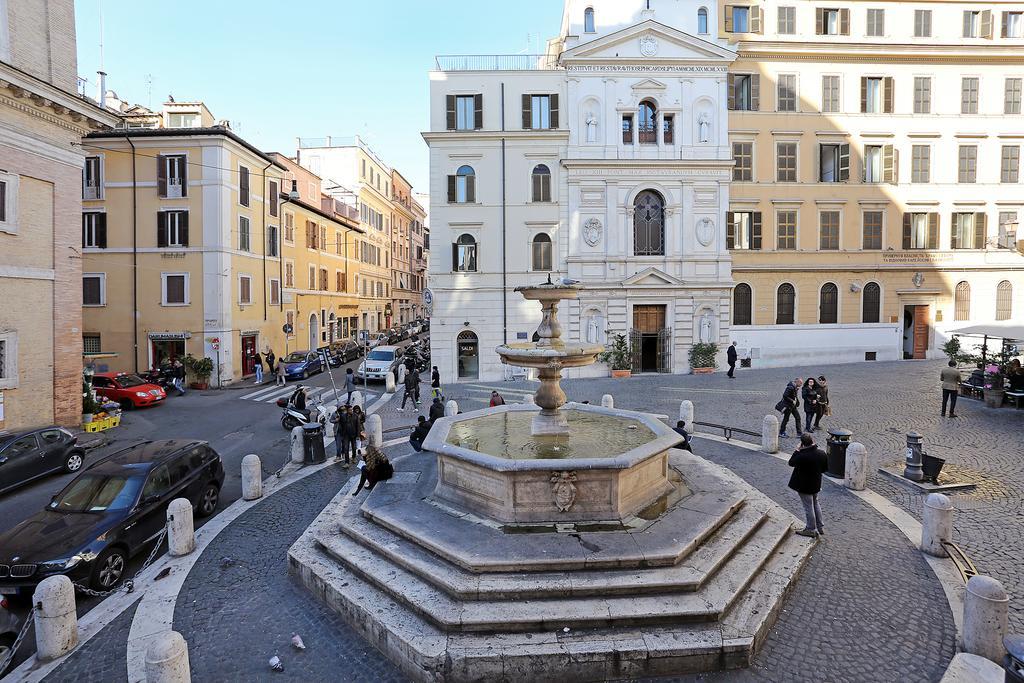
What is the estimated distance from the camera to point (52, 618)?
230 inches

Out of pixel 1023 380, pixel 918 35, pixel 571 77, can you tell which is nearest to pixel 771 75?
pixel 918 35

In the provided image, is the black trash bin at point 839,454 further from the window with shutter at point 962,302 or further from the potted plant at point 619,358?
the window with shutter at point 962,302

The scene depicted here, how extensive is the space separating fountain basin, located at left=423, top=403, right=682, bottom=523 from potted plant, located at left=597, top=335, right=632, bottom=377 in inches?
670

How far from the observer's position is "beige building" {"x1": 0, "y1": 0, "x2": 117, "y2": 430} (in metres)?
15.1

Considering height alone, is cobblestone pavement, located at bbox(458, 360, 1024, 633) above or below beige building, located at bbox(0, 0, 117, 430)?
below

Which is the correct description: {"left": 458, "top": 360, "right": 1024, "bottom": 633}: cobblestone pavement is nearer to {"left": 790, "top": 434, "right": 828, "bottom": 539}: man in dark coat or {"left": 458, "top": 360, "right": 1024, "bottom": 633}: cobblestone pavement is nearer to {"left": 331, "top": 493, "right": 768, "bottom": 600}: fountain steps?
{"left": 790, "top": 434, "right": 828, "bottom": 539}: man in dark coat

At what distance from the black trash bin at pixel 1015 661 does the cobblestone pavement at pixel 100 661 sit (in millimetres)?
7820

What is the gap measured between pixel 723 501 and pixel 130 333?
28.3m

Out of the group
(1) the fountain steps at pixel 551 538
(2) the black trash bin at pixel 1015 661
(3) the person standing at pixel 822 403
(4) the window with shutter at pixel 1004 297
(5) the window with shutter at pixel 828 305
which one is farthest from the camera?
(4) the window with shutter at pixel 1004 297

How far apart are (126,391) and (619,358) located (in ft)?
66.5

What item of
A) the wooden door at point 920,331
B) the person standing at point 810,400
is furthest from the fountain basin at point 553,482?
the wooden door at point 920,331

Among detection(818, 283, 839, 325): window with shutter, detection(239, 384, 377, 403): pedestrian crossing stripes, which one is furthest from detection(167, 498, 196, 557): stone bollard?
detection(818, 283, 839, 325): window with shutter

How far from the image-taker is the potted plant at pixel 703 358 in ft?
86.2

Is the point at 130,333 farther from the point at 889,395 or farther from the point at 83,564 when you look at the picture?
the point at 889,395
